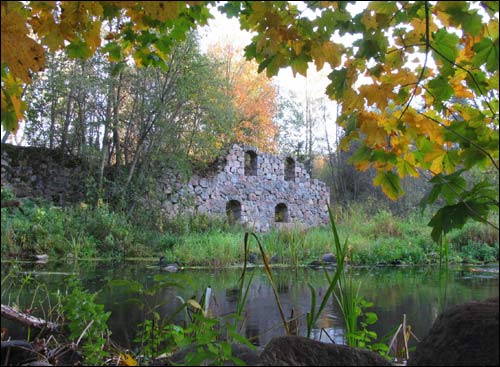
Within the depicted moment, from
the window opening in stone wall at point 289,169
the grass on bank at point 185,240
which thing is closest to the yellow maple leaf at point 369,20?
the grass on bank at point 185,240

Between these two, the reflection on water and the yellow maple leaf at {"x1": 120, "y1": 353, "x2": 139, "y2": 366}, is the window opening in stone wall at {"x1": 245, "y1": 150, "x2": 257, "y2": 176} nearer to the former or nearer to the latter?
the reflection on water

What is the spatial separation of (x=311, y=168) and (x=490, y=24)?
21219 millimetres

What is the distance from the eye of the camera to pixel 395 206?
19.1m

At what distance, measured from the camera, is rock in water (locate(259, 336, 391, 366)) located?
146 cm

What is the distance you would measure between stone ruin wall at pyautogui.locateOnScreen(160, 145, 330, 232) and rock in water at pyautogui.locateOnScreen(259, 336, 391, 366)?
39.0ft

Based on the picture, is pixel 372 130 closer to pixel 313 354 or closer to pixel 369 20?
pixel 369 20

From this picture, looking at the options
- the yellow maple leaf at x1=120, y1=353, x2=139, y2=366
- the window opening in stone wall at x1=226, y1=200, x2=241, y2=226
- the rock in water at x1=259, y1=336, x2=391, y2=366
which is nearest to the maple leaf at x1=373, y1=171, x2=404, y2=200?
the rock in water at x1=259, y1=336, x2=391, y2=366

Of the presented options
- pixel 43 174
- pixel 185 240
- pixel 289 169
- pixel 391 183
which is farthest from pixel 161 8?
pixel 289 169

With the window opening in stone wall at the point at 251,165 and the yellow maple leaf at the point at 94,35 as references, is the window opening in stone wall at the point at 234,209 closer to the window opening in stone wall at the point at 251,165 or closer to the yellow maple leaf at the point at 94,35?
the window opening in stone wall at the point at 251,165

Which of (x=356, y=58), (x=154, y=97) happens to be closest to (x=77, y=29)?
(x=356, y=58)

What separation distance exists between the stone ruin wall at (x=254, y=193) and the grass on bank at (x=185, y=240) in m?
1.16

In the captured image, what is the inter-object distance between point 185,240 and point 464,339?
9538mm

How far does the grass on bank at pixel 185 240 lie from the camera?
8.82m

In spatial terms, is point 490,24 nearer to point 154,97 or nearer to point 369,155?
point 369,155
